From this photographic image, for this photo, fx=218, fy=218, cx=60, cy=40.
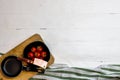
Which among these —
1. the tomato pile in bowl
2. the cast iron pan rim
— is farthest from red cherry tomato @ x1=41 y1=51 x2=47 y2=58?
the cast iron pan rim

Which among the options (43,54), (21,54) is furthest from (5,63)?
(43,54)

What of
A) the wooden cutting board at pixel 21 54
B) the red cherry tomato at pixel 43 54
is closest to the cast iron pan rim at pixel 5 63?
the wooden cutting board at pixel 21 54

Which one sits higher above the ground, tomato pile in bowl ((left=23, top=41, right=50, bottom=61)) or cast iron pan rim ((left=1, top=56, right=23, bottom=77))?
tomato pile in bowl ((left=23, top=41, right=50, bottom=61))

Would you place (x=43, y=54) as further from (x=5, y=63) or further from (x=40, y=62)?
(x=5, y=63)

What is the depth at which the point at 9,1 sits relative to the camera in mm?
1388

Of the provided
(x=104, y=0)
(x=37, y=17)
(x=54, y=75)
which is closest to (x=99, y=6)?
(x=104, y=0)

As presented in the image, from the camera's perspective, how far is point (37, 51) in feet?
4.37

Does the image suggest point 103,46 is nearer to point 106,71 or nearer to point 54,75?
point 106,71

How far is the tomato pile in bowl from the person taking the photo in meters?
1.32

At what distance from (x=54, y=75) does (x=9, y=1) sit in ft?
1.80

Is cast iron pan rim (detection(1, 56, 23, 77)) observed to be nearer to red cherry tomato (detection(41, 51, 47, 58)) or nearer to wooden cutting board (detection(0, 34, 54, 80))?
wooden cutting board (detection(0, 34, 54, 80))

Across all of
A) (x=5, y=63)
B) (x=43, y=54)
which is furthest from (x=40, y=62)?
(x=5, y=63)

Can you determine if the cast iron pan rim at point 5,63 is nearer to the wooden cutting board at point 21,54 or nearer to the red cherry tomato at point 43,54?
the wooden cutting board at point 21,54

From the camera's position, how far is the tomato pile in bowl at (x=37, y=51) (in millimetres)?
1321
